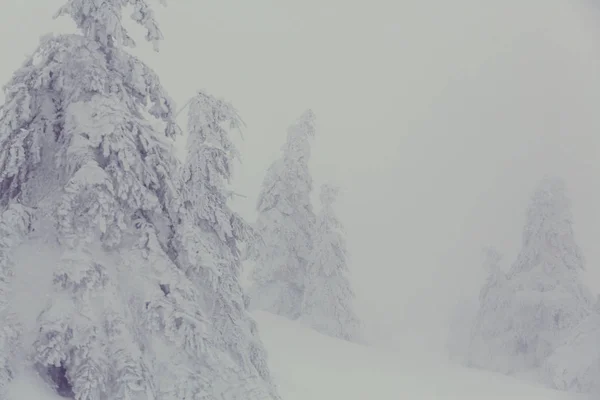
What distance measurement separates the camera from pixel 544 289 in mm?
32062

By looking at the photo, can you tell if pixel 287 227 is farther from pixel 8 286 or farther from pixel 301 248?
pixel 8 286

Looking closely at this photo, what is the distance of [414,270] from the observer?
18400 cm

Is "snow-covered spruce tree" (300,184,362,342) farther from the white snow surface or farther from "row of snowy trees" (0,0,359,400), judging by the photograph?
"row of snowy trees" (0,0,359,400)

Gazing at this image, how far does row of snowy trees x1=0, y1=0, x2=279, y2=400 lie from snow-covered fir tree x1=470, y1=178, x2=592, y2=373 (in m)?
27.2

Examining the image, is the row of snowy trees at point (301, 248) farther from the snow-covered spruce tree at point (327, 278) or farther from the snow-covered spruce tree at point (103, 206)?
the snow-covered spruce tree at point (103, 206)

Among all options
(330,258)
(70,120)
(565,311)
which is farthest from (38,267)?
(565,311)

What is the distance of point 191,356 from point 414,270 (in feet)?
597

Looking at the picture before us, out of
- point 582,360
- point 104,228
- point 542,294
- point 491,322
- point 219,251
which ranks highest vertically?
point 542,294

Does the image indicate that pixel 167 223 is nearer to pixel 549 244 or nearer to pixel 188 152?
pixel 188 152

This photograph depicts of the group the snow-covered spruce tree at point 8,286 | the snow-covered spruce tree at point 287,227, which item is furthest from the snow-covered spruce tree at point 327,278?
the snow-covered spruce tree at point 8,286

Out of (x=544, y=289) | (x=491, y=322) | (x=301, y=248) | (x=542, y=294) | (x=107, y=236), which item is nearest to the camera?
(x=107, y=236)

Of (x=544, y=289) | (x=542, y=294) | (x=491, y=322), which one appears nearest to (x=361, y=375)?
(x=542, y=294)

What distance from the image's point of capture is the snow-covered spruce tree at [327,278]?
95.3 ft

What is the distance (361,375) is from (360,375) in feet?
0.11
